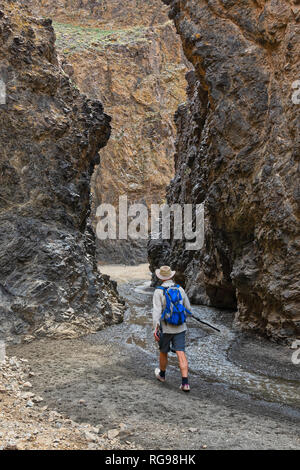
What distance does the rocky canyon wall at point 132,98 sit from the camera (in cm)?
→ 4209

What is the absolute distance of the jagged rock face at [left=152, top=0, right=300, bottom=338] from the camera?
8.36 m

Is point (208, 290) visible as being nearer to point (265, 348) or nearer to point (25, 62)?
point (265, 348)

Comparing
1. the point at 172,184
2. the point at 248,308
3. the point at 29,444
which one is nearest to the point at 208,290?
the point at 248,308

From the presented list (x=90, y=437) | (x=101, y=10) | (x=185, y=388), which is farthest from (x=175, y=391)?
(x=101, y=10)

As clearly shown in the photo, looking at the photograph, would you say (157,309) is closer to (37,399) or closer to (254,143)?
(37,399)

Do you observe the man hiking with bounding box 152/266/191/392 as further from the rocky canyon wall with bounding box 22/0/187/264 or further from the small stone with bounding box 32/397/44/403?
the rocky canyon wall with bounding box 22/0/187/264

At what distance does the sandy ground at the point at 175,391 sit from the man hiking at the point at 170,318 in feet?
1.63

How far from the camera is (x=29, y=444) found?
11.7 ft

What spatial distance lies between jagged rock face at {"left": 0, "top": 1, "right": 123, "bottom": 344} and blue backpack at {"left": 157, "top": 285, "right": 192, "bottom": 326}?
159 inches

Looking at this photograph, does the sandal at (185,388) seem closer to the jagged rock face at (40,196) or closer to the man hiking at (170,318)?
the man hiking at (170,318)

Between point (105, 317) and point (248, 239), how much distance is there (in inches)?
182

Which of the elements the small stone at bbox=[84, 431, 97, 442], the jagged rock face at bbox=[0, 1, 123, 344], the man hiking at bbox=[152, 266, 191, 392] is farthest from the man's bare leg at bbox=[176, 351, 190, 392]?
the jagged rock face at bbox=[0, 1, 123, 344]

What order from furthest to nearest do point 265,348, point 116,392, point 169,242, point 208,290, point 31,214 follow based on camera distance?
1. point 169,242
2. point 208,290
3. point 31,214
4. point 265,348
5. point 116,392

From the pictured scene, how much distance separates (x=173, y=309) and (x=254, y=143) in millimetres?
6123
